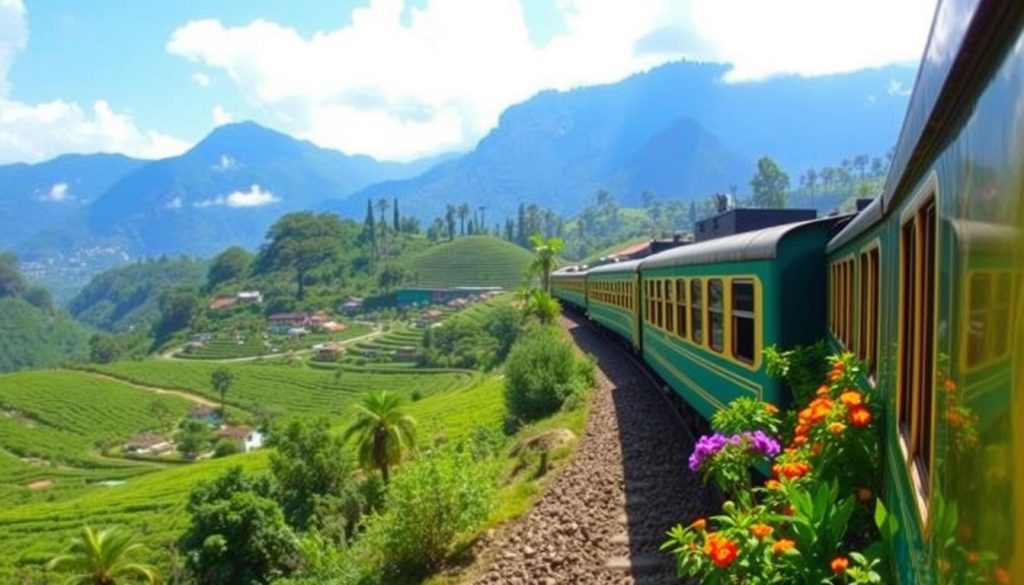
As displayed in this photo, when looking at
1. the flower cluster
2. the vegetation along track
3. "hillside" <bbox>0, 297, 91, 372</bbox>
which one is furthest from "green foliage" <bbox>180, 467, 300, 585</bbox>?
"hillside" <bbox>0, 297, 91, 372</bbox>

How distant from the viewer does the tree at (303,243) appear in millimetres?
167500

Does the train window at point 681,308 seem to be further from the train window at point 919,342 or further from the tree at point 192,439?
the tree at point 192,439

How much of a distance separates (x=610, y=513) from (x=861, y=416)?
5.40 metres

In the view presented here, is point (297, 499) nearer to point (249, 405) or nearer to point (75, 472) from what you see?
point (75, 472)

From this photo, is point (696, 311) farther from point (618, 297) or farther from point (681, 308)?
point (618, 297)

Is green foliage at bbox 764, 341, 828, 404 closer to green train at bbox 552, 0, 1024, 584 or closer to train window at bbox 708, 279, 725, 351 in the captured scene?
green train at bbox 552, 0, 1024, 584

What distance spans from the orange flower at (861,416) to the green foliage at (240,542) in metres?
22.8

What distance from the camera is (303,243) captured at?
168125 mm

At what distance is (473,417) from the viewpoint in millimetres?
37125

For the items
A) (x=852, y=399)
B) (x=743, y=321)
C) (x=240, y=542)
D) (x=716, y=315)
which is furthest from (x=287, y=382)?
(x=852, y=399)

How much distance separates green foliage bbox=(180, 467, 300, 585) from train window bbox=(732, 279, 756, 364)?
65.0ft

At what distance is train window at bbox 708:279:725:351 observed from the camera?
8.77 metres

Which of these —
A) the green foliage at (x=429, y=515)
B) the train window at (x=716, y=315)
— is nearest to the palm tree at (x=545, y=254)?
the green foliage at (x=429, y=515)

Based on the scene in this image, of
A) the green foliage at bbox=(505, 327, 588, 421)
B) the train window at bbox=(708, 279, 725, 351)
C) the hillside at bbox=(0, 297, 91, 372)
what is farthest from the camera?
the hillside at bbox=(0, 297, 91, 372)
